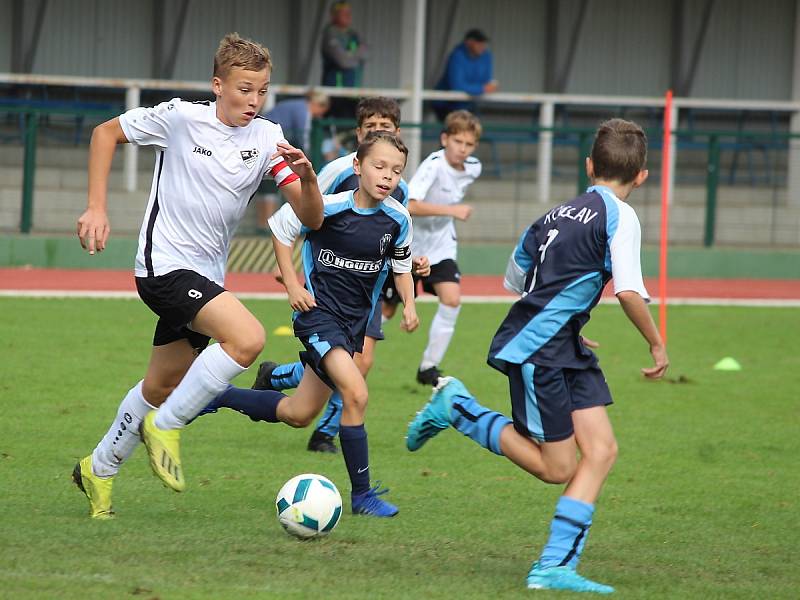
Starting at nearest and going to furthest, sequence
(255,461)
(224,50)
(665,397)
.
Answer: (224,50) < (255,461) < (665,397)

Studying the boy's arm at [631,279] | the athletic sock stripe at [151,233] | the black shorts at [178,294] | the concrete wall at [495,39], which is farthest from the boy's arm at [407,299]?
the concrete wall at [495,39]

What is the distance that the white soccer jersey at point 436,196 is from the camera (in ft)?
31.8

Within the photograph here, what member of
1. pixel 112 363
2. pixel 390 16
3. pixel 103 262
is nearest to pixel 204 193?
pixel 112 363

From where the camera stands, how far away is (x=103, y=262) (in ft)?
54.4

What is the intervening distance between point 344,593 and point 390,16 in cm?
1807

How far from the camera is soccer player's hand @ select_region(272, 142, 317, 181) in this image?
5398mm

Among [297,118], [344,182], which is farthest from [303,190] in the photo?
[297,118]

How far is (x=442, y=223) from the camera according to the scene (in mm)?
9844

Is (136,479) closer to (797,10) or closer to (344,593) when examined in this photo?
(344,593)

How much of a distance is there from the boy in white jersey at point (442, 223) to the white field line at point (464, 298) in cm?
474

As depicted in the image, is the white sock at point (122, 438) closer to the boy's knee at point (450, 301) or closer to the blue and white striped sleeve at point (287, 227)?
the blue and white striped sleeve at point (287, 227)

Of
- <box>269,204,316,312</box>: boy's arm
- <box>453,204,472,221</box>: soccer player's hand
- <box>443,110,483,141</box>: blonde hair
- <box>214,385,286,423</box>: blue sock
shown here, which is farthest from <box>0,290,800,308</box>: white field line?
<box>269,204,316,312</box>: boy's arm

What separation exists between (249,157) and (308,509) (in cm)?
145

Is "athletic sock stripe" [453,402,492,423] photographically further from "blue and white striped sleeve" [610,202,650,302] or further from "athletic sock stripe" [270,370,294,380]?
"athletic sock stripe" [270,370,294,380]
